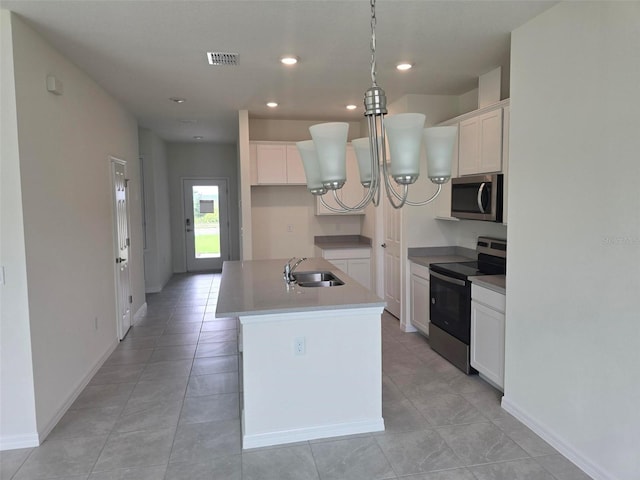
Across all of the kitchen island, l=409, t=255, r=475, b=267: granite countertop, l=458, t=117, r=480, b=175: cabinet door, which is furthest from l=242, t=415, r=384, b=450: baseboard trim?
l=458, t=117, r=480, b=175: cabinet door

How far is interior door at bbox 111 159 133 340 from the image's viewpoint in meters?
4.64

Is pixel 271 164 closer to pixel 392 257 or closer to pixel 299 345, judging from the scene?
pixel 392 257

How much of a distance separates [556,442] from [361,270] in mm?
3502

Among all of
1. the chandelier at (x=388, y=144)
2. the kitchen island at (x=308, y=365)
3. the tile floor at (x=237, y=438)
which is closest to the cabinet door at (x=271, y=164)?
the tile floor at (x=237, y=438)

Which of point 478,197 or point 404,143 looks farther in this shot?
point 478,197

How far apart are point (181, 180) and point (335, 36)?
22.4 ft

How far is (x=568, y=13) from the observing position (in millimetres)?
2443

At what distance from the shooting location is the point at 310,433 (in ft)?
9.04

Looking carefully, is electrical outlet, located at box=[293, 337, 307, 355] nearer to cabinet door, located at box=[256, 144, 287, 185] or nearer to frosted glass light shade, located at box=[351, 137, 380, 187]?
frosted glass light shade, located at box=[351, 137, 380, 187]

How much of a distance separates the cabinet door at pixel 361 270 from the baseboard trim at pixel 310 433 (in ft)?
10.2

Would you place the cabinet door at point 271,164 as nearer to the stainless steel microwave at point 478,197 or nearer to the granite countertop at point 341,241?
the granite countertop at point 341,241

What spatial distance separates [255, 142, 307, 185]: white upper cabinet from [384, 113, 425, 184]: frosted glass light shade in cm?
432

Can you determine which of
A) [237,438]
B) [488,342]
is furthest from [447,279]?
[237,438]

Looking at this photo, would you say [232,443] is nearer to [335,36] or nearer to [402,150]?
[402,150]
